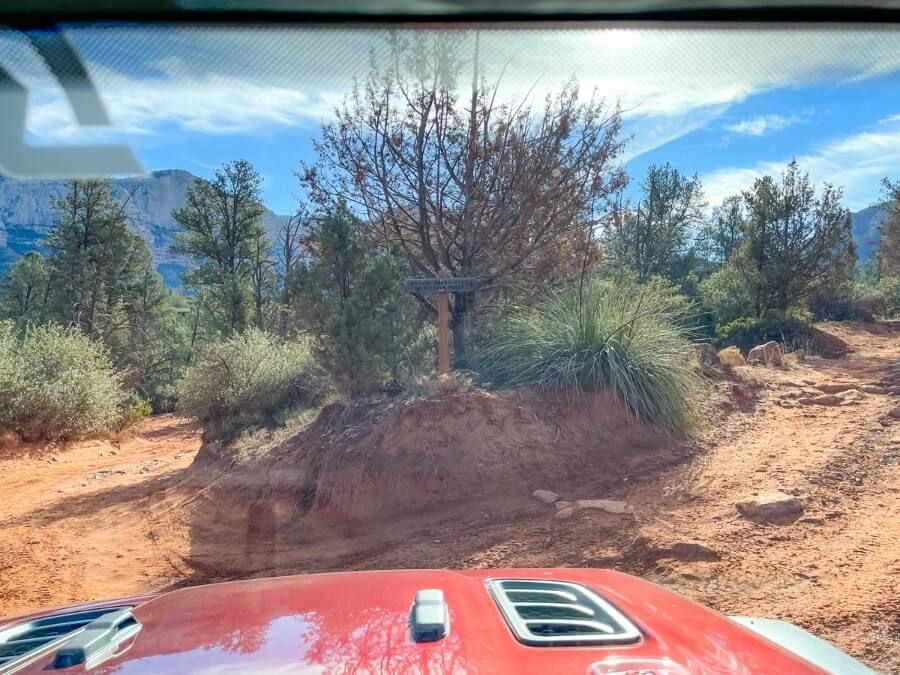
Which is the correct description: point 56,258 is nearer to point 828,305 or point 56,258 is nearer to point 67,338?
point 67,338

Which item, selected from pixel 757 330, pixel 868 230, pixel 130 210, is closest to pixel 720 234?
pixel 868 230

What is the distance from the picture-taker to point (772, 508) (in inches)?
207

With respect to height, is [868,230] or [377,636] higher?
[868,230]

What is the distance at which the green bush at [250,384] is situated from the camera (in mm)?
10258

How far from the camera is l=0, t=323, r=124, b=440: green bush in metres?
12.1

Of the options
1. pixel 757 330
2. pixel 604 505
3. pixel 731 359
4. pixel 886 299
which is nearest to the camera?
pixel 604 505

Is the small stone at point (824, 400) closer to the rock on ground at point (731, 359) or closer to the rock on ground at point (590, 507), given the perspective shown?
the rock on ground at point (731, 359)

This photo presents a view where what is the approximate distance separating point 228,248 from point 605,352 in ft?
65.9

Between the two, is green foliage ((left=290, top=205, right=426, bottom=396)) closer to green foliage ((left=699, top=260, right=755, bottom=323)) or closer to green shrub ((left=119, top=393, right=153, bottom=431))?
green shrub ((left=119, top=393, right=153, bottom=431))

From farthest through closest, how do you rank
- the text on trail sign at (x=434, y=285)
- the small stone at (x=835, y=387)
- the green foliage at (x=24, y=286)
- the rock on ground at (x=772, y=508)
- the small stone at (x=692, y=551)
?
the green foliage at (x=24, y=286) < the small stone at (x=835, y=387) < the text on trail sign at (x=434, y=285) < the rock on ground at (x=772, y=508) < the small stone at (x=692, y=551)

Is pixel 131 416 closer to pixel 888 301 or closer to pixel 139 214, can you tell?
pixel 139 214

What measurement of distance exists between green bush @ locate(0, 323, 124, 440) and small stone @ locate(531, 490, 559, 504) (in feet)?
33.3

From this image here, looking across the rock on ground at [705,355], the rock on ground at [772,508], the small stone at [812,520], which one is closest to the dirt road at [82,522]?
the rock on ground at [772,508]

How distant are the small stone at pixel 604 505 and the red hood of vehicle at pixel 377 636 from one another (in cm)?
333
